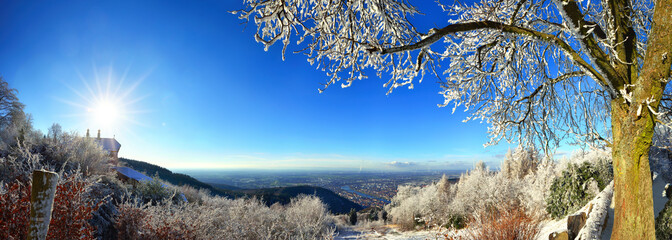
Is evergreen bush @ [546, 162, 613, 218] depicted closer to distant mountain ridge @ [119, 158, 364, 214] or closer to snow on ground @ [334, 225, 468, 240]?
snow on ground @ [334, 225, 468, 240]

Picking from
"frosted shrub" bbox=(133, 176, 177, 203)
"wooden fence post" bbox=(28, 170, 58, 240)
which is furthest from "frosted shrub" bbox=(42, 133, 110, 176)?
"wooden fence post" bbox=(28, 170, 58, 240)

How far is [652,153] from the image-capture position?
7.99 m

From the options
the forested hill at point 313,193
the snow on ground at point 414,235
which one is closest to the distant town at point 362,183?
the forested hill at point 313,193

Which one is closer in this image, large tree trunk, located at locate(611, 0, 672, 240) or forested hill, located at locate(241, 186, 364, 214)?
large tree trunk, located at locate(611, 0, 672, 240)

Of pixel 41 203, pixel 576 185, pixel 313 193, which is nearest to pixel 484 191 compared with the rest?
pixel 576 185

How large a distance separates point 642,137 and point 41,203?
5070 millimetres

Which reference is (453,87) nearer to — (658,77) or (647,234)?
(658,77)

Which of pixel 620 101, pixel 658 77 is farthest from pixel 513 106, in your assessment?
pixel 658 77

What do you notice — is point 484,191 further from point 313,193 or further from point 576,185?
point 313,193

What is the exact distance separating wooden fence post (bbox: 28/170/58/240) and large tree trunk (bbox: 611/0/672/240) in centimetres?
485

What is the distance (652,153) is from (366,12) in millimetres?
10726

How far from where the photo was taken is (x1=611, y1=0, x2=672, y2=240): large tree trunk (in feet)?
8.03

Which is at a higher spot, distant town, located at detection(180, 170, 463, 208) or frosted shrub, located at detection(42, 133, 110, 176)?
frosted shrub, located at detection(42, 133, 110, 176)

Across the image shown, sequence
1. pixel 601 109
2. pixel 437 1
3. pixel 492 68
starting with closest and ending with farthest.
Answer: pixel 437 1 < pixel 601 109 < pixel 492 68
